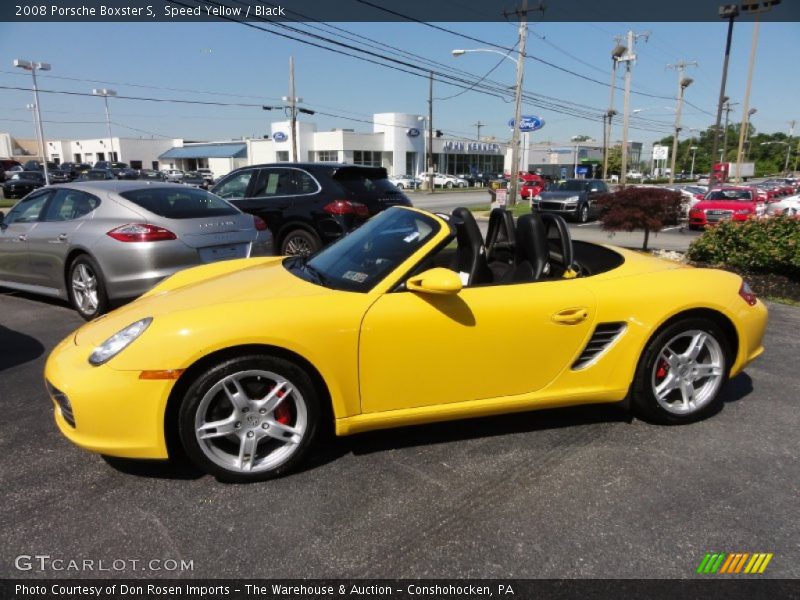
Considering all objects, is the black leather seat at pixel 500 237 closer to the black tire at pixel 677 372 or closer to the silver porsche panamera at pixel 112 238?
the black tire at pixel 677 372

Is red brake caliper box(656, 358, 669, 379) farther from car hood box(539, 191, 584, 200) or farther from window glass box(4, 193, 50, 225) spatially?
car hood box(539, 191, 584, 200)

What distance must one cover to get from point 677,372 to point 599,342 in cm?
63

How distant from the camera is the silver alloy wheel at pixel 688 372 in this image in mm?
3391

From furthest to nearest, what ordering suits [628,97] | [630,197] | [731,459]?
[628,97] < [630,197] < [731,459]

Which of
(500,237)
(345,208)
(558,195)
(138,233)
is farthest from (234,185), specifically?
(558,195)

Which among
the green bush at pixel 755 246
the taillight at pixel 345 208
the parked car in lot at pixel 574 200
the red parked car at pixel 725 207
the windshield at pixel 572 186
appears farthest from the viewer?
the windshield at pixel 572 186

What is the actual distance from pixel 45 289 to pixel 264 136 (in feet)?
258

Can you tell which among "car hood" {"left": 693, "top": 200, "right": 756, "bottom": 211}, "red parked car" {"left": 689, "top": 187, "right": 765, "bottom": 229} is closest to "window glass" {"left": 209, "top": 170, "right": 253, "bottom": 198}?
"red parked car" {"left": 689, "top": 187, "right": 765, "bottom": 229}

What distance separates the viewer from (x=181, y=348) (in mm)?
2572

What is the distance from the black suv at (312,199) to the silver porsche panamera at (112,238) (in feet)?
4.93

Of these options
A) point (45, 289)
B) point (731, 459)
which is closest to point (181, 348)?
point (731, 459)

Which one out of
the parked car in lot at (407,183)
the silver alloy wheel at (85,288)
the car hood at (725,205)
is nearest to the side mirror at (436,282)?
the silver alloy wheel at (85,288)

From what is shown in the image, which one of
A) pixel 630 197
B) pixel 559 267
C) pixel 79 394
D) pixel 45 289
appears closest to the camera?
pixel 79 394
